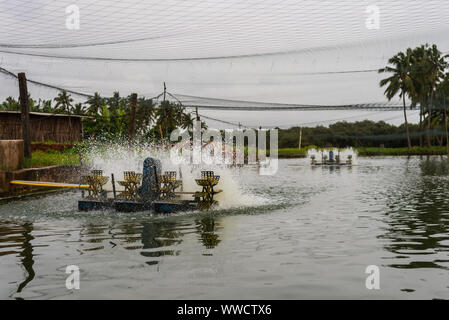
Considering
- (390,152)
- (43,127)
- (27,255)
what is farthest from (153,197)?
(390,152)

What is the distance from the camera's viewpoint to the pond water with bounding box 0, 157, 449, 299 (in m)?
7.64

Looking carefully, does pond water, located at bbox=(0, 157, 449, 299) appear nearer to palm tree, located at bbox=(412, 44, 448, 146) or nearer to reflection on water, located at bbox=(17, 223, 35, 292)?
reflection on water, located at bbox=(17, 223, 35, 292)

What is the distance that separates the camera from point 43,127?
1781 inches

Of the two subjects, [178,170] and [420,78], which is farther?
[420,78]

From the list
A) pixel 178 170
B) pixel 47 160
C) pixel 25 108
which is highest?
pixel 25 108

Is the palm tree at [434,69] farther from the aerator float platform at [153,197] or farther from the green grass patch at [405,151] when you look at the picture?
the aerator float platform at [153,197]

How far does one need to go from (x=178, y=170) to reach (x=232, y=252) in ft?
88.6

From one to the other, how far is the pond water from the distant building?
25.6 metres

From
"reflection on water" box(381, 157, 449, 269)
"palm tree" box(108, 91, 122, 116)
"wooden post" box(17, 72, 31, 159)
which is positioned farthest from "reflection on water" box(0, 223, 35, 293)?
"palm tree" box(108, 91, 122, 116)

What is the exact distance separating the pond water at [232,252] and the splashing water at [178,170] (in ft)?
6.52

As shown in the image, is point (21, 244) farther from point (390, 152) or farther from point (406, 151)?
point (390, 152)

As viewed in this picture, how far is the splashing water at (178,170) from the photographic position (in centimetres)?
2052
